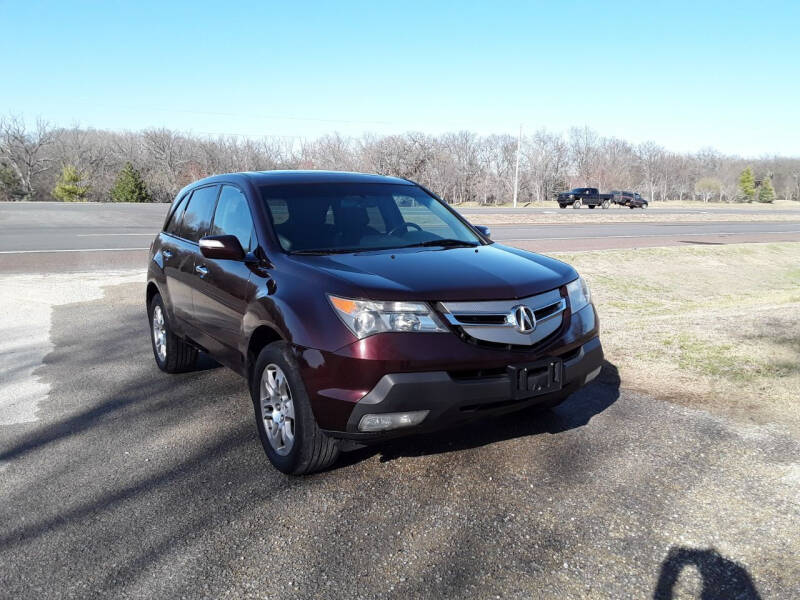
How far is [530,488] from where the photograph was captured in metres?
3.62

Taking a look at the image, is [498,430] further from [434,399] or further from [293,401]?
[293,401]

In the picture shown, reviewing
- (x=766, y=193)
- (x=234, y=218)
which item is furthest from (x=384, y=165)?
(x=234, y=218)

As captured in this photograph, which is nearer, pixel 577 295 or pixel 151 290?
pixel 577 295

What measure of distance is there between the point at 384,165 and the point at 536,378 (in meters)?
72.2

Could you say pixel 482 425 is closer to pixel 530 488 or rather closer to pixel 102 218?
pixel 530 488

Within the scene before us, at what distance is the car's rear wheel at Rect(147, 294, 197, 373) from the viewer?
18.8 ft

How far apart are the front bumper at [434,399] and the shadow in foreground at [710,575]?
105cm

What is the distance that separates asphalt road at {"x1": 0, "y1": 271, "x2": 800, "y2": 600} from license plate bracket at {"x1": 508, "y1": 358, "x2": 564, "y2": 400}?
1.83ft

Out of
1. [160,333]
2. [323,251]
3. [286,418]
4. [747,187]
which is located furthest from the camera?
[747,187]

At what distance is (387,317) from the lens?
333 centimetres

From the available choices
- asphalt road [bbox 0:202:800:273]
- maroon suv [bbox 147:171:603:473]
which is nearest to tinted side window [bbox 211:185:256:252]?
maroon suv [bbox 147:171:603:473]

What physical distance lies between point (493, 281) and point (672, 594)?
1692 mm

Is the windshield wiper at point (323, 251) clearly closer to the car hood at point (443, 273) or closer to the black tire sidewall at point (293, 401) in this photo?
the car hood at point (443, 273)

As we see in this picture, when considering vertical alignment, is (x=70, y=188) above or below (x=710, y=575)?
above
